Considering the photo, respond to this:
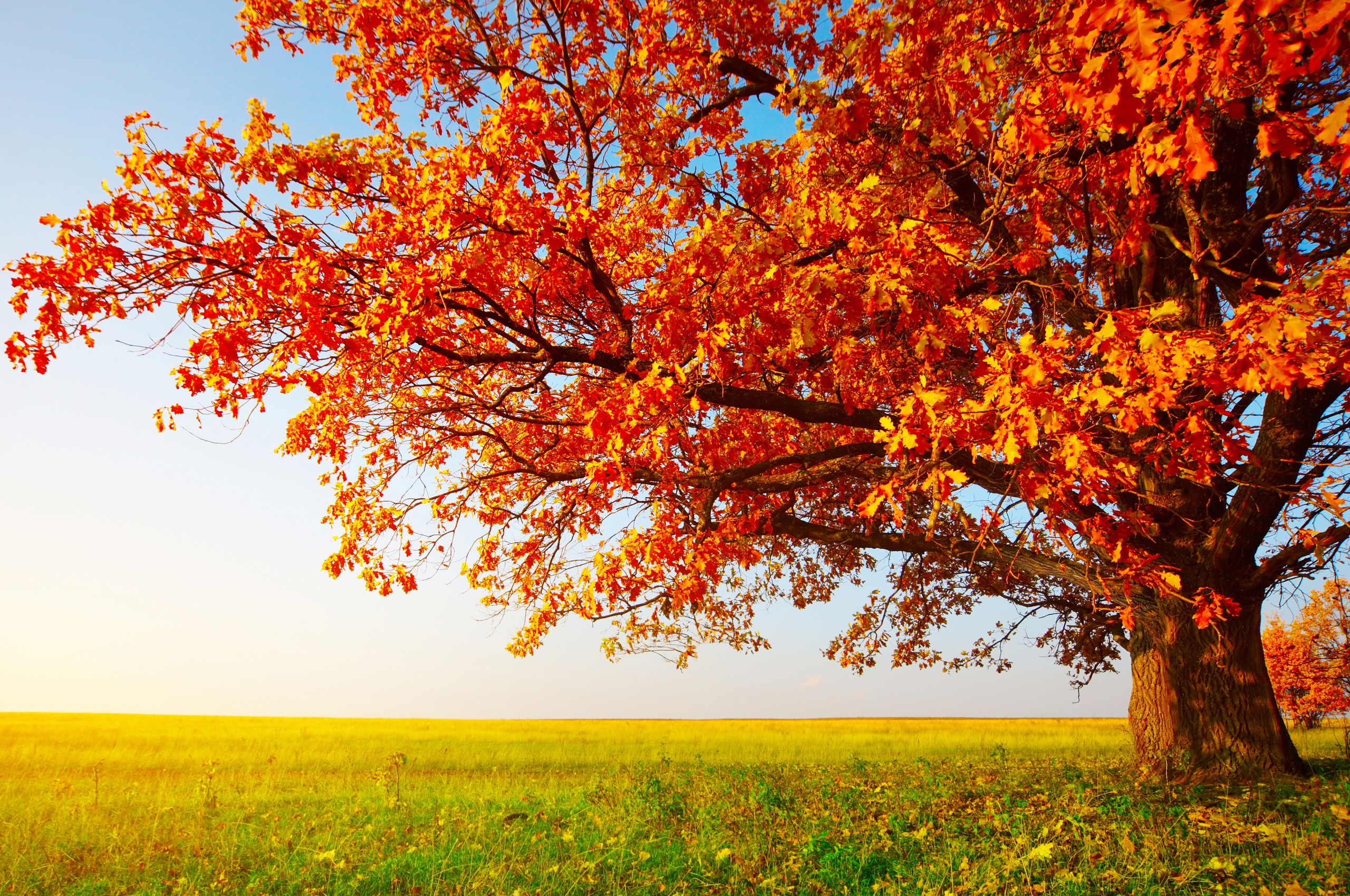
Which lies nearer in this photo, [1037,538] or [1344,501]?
[1344,501]

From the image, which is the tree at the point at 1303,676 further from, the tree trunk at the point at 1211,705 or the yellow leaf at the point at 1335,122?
the yellow leaf at the point at 1335,122

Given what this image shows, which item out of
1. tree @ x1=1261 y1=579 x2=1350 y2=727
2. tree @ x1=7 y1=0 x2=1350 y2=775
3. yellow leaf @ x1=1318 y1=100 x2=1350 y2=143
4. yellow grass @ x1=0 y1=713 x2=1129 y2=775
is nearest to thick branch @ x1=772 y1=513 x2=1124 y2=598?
tree @ x1=7 y1=0 x2=1350 y2=775

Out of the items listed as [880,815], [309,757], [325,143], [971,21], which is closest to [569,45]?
[325,143]

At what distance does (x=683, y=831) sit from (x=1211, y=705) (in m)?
8.35

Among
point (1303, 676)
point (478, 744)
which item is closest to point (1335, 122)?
point (478, 744)

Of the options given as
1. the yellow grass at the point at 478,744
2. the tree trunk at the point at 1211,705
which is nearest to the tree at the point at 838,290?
the tree trunk at the point at 1211,705

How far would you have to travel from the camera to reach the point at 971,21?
798cm

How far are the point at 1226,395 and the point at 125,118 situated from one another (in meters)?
14.1

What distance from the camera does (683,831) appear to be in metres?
7.32

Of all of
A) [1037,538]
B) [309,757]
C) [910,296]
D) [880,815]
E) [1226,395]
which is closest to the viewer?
[910,296]

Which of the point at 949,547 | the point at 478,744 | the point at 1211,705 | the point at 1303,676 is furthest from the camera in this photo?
the point at 1303,676

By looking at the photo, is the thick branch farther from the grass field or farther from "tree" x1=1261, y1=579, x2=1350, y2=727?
"tree" x1=1261, y1=579, x2=1350, y2=727

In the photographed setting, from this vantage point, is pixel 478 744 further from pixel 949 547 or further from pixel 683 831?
pixel 949 547

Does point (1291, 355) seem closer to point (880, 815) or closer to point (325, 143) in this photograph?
point (880, 815)
